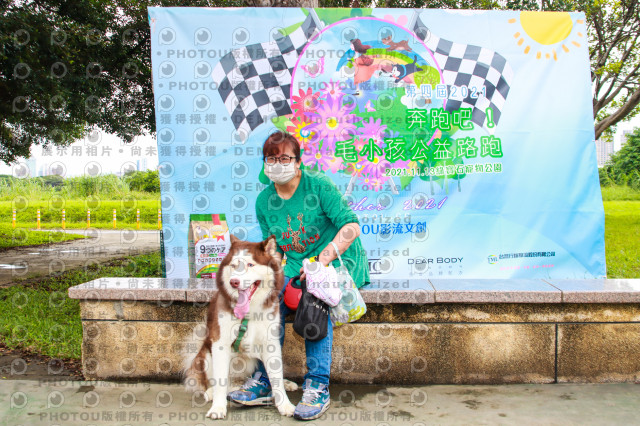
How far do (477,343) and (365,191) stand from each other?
1730 mm

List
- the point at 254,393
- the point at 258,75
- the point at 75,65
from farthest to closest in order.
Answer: the point at 75,65
the point at 258,75
the point at 254,393

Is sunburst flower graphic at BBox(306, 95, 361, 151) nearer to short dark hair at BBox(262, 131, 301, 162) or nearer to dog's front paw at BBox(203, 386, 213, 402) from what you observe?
short dark hair at BBox(262, 131, 301, 162)

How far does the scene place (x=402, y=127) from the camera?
4508mm

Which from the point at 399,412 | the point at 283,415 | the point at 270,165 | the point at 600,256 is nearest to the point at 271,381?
the point at 283,415

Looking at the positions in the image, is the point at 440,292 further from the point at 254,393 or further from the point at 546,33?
the point at 546,33

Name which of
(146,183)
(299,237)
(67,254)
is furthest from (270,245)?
(67,254)

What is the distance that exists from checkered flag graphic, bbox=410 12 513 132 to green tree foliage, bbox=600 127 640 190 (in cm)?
3031

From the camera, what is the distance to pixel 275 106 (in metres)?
4.41

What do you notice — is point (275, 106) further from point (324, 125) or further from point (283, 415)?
point (283, 415)

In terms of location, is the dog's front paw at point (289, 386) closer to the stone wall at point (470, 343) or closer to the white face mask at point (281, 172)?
the stone wall at point (470, 343)

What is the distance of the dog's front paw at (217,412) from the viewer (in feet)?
9.23

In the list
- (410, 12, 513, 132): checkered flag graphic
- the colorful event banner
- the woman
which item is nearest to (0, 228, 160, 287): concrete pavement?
the colorful event banner

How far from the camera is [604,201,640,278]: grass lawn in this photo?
6980 mm

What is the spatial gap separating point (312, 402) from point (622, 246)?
9.31m
